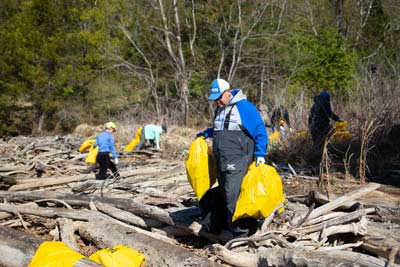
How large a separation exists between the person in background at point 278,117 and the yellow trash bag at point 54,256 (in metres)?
8.51

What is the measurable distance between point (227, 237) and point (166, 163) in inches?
275

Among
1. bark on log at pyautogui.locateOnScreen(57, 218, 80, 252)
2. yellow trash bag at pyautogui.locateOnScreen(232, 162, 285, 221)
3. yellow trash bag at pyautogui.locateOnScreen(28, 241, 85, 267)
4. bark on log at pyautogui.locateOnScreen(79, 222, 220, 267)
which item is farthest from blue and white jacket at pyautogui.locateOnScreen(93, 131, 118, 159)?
yellow trash bag at pyautogui.locateOnScreen(232, 162, 285, 221)

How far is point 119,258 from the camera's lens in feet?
15.8

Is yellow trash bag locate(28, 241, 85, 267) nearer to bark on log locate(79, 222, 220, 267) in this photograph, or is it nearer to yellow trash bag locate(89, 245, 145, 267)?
yellow trash bag locate(89, 245, 145, 267)

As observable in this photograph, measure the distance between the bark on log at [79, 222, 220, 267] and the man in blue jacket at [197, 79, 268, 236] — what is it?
76 centimetres

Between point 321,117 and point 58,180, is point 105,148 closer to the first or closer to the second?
point 58,180

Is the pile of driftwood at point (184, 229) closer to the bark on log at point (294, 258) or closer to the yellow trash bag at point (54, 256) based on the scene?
→ the bark on log at point (294, 258)

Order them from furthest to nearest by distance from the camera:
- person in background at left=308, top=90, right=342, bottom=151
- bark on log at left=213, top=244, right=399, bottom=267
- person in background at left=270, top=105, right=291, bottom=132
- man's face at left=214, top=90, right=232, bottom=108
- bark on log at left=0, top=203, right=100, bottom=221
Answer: person in background at left=270, top=105, right=291, bottom=132, person in background at left=308, top=90, right=342, bottom=151, bark on log at left=0, top=203, right=100, bottom=221, man's face at left=214, top=90, right=232, bottom=108, bark on log at left=213, top=244, right=399, bottom=267

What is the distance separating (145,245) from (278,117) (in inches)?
355

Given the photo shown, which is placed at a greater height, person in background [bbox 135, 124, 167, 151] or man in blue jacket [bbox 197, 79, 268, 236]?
man in blue jacket [bbox 197, 79, 268, 236]

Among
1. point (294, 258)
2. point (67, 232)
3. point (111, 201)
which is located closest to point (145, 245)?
point (67, 232)

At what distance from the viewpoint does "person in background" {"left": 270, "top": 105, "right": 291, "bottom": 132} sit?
12867 millimetres

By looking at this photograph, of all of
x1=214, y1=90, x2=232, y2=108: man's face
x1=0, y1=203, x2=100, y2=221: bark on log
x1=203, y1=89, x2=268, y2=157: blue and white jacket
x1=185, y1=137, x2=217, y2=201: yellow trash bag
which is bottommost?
x1=0, y1=203, x2=100, y2=221: bark on log

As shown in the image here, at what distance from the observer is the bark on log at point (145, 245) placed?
4695mm
